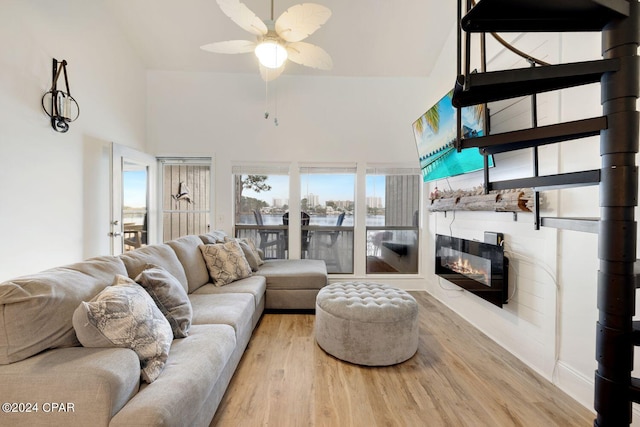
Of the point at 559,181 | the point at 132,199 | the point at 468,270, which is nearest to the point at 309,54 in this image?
the point at 559,181

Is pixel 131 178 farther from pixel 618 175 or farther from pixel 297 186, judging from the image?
pixel 618 175

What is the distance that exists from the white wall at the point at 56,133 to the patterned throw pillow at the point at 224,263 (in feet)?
4.44

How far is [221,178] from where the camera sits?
4129 millimetres

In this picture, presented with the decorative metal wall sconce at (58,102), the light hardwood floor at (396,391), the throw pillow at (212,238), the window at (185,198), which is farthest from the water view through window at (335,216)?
the decorative metal wall sconce at (58,102)

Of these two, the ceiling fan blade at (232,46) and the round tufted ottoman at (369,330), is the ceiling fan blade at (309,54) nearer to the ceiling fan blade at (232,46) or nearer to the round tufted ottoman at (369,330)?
the ceiling fan blade at (232,46)

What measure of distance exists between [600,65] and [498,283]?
6.72ft

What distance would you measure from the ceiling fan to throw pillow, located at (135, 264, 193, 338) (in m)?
1.82

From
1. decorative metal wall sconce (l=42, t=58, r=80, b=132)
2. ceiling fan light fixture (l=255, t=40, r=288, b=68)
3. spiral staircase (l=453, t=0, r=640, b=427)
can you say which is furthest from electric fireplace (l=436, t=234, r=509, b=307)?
decorative metal wall sconce (l=42, t=58, r=80, b=132)

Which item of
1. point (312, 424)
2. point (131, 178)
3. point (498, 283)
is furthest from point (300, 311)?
point (131, 178)

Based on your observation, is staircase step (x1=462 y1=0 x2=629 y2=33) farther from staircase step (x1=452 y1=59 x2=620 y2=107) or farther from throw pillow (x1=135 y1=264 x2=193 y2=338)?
throw pillow (x1=135 y1=264 x2=193 y2=338)

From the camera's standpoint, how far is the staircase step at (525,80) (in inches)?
32.6

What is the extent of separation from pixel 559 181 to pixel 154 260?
8.02 ft

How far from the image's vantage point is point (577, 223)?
1.03 meters

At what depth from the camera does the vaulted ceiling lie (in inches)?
124
